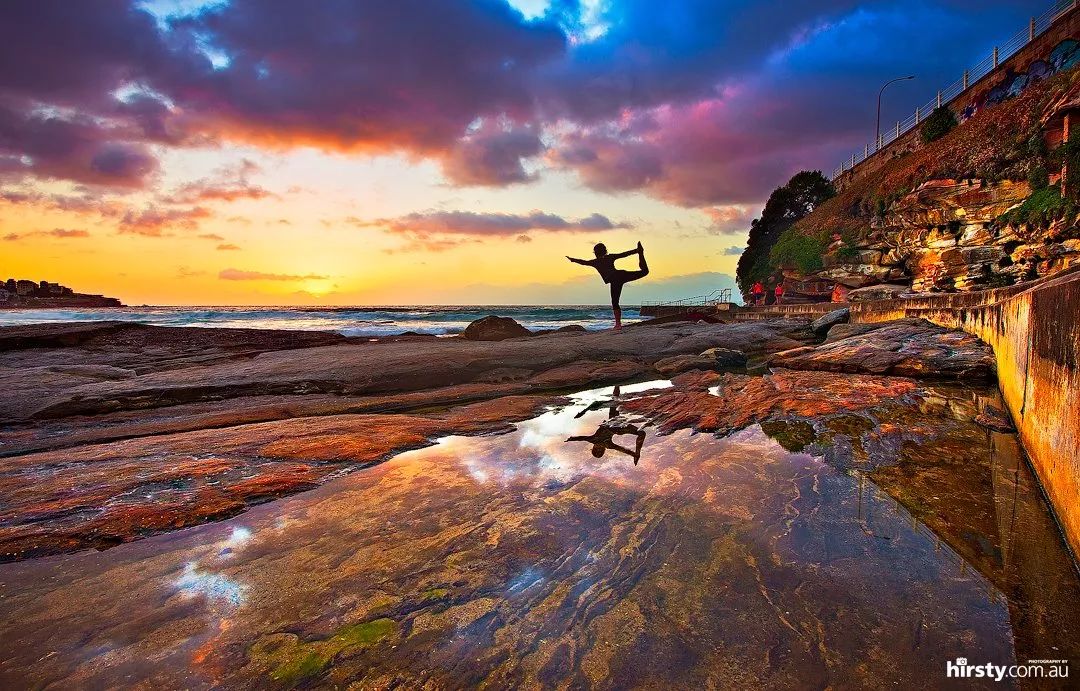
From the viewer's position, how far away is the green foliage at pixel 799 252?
31.9m

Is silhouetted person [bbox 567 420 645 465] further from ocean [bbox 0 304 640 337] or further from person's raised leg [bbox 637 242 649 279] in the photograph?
ocean [bbox 0 304 640 337]

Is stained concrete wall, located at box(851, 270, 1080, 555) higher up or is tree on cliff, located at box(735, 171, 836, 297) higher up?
tree on cliff, located at box(735, 171, 836, 297)

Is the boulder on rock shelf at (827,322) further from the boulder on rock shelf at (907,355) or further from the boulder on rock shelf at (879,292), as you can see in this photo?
the boulder on rock shelf at (879,292)

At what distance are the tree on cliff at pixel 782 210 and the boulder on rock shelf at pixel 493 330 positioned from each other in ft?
114

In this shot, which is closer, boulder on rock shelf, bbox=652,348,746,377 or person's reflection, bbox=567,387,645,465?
person's reflection, bbox=567,387,645,465

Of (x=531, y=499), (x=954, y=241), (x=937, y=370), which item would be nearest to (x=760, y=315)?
(x=954, y=241)

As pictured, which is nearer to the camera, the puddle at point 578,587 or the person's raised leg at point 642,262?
the puddle at point 578,587

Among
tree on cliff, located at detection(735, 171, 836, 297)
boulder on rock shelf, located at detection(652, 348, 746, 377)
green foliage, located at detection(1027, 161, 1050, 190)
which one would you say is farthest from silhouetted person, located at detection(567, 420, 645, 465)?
tree on cliff, located at detection(735, 171, 836, 297)

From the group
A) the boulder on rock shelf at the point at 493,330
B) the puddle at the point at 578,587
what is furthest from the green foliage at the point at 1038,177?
the puddle at the point at 578,587

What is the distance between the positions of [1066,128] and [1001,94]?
11.6 meters

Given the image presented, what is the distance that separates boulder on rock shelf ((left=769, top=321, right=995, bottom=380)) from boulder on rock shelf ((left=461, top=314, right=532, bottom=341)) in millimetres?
6904

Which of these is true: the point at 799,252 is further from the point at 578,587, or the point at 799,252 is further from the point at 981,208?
the point at 578,587

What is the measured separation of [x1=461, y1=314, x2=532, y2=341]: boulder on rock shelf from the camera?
40.4ft

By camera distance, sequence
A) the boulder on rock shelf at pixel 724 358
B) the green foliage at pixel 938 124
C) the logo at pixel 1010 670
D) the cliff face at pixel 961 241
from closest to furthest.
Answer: the logo at pixel 1010 670 < the boulder on rock shelf at pixel 724 358 < the cliff face at pixel 961 241 < the green foliage at pixel 938 124
